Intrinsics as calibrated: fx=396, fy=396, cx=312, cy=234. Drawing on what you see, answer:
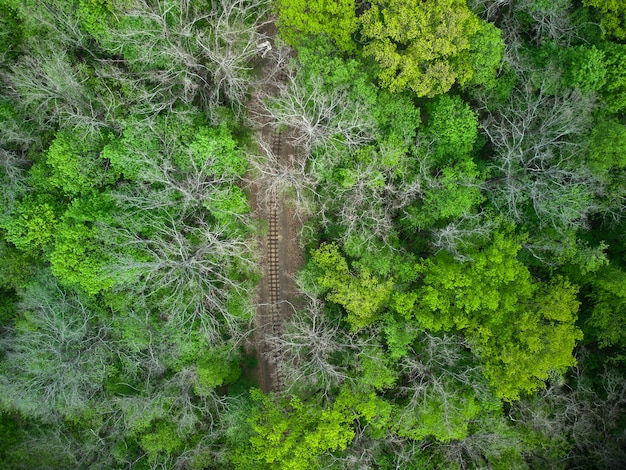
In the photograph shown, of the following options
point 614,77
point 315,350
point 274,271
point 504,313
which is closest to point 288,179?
point 274,271

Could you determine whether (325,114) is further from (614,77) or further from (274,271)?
(614,77)

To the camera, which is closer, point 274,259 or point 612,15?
point 612,15

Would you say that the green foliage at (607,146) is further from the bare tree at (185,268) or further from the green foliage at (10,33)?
the green foliage at (10,33)

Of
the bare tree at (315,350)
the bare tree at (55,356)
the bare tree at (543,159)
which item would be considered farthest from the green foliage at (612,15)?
the bare tree at (55,356)

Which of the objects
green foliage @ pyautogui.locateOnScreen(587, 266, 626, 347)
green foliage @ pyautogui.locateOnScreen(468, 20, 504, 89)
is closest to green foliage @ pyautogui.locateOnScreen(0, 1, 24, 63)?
green foliage @ pyautogui.locateOnScreen(468, 20, 504, 89)

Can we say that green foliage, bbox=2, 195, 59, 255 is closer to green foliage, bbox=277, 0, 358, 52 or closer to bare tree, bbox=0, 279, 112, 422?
bare tree, bbox=0, 279, 112, 422

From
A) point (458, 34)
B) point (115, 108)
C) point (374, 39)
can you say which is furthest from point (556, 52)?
point (115, 108)

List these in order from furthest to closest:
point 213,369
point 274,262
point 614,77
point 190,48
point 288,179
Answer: point 274,262, point 288,179, point 213,369, point 190,48, point 614,77

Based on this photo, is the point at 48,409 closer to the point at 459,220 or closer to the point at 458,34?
the point at 459,220
